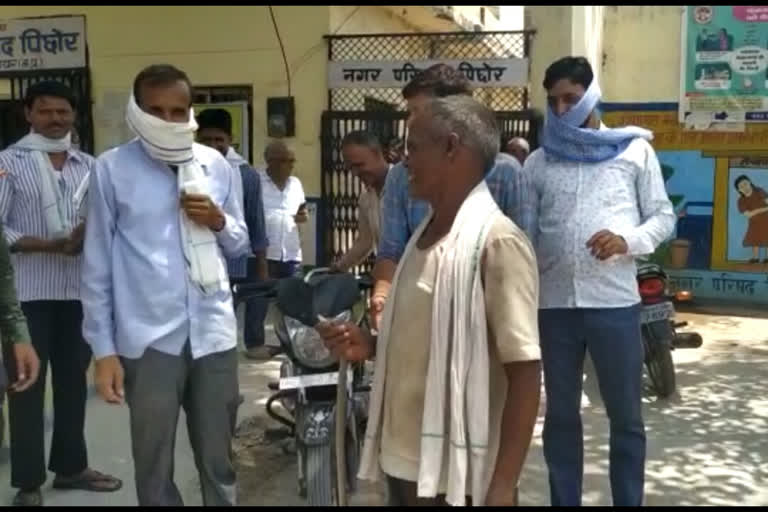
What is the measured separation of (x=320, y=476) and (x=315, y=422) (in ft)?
0.68

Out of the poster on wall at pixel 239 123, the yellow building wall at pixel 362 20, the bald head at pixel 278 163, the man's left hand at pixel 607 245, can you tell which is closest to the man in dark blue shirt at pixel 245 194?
the bald head at pixel 278 163

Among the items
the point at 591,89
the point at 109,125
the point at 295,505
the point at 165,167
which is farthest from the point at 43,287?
the point at 109,125

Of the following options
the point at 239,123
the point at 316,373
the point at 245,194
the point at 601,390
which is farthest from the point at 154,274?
the point at 239,123

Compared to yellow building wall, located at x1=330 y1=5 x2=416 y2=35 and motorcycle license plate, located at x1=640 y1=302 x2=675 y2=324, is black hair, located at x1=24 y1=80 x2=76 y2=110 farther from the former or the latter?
yellow building wall, located at x1=330 y1=5 x2=416 y2=35

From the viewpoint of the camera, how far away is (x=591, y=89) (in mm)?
3223

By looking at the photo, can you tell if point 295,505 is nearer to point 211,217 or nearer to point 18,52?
point 211,217

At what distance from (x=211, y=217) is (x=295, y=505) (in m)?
1.69

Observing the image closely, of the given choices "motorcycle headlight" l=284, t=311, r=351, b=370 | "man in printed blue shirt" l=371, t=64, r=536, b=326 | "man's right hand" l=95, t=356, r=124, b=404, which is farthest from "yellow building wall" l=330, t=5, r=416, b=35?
"man's right hand" l=95, t=356, r=124, b=404

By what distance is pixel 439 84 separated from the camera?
115 inches

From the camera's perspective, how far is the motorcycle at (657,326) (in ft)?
18.4

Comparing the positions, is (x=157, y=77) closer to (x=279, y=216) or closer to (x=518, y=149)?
(x=279, y=216)

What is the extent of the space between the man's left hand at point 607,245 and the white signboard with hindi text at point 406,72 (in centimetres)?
548

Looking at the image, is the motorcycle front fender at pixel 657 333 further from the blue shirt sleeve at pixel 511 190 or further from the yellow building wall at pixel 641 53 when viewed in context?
the yellow building wall at pixel 641 53

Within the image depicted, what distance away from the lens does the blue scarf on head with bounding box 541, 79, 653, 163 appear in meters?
3.19
